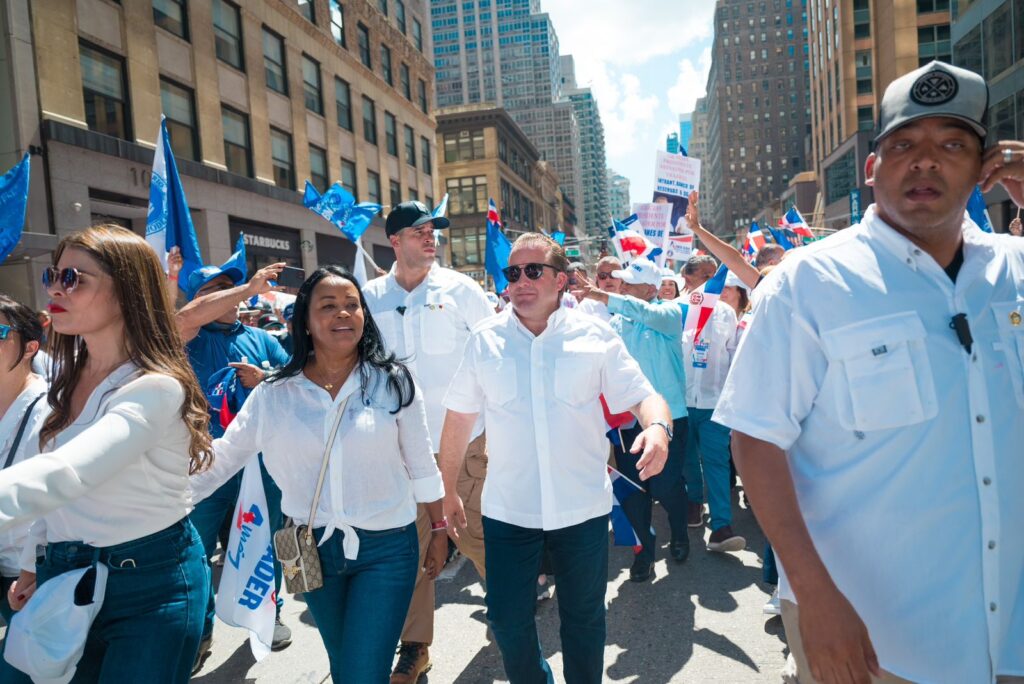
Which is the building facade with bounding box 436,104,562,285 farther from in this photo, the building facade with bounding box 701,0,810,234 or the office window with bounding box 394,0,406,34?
the building facade with bounding box 701,0,810,234

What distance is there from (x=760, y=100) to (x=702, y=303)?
455ft

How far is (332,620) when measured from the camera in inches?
105

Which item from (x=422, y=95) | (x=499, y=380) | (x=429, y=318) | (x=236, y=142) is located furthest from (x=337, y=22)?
(x=499, y=380)

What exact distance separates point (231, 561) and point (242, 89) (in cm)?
1914

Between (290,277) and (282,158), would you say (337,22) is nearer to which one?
(282,158)

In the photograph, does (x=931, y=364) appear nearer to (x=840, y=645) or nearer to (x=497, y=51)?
(x=840, y=645)

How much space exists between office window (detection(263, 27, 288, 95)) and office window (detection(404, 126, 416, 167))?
10.5 metres

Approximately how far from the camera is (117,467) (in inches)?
75.9

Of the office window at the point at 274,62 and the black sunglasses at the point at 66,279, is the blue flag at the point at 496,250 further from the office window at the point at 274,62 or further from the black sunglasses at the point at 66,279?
the office window at the point at 274,62

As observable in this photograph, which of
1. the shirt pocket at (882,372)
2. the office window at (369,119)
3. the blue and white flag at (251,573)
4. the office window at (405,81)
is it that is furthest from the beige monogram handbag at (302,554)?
the office window at (405,81)

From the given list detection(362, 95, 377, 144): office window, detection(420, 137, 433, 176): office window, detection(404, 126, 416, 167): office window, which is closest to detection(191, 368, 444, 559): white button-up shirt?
detection(362, 95, 377, 144): office window

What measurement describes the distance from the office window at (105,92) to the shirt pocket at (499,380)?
14.8 metres

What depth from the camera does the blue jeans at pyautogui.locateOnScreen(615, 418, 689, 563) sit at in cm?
475

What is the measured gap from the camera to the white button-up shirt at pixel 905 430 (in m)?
1.62
